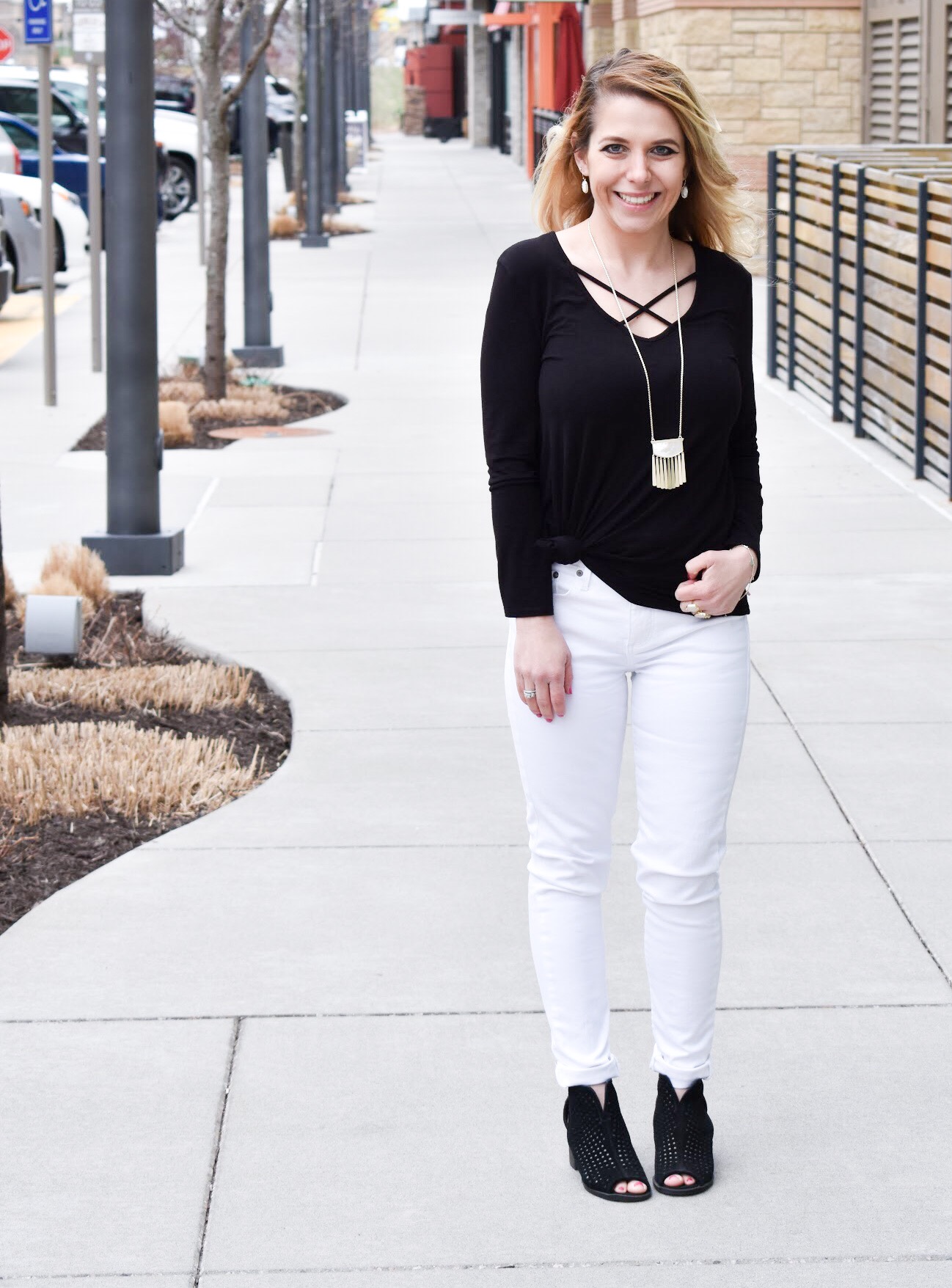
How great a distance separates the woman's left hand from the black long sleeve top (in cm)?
4

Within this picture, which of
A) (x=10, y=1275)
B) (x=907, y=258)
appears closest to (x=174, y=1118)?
(x=10, y=1275)

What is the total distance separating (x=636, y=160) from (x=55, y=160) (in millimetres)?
23136

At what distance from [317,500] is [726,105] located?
1165 cm

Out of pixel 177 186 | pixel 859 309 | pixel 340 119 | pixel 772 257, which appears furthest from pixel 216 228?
pixel 340 119

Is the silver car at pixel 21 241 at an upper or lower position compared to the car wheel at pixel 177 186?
lower

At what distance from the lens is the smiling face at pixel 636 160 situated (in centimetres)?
312

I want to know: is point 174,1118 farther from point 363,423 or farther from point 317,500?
point 363,423

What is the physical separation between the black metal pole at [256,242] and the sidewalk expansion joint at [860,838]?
866 centimetres

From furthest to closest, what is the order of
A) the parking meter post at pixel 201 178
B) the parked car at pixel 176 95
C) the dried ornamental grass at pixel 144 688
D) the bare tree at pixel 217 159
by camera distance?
1. the parked car at pixel 176 95
2. the parking meter post at pixel 201 178
3. the bare tree at pixel 217 159
4. the dried ornamental grass at pixel 144 688

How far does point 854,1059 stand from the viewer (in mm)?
3914

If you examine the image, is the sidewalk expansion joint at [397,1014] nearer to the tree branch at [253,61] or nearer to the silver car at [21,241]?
the tree branch at [253,61]

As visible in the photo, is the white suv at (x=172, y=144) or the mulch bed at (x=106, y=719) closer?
the mulch bed at (x=106, y=719)

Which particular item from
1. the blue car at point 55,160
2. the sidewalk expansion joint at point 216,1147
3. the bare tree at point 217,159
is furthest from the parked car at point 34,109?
the sidewalk expansion joint at point 216,1147

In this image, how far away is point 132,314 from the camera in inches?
318
